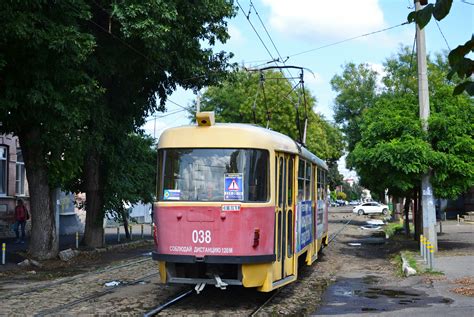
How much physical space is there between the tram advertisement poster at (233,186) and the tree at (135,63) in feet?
21.4

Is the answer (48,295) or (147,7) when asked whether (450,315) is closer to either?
(48,295)

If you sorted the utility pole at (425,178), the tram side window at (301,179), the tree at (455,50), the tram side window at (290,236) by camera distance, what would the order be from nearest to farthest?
the tree at (455,50) → the tram side window at (290,236) → the tram side window at (301,179) → the utility pole at (425,178)

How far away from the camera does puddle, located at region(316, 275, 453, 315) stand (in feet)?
32.1

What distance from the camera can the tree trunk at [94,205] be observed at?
819 inches

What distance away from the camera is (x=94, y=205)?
68.6 ft

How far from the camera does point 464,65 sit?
3330mm

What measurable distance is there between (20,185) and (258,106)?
19.7m

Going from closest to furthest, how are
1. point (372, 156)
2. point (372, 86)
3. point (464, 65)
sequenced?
point (464, 65), point (372, 156), point (372, 86)

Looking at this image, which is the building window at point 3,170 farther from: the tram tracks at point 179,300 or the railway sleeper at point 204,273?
the railway sleeper at point 204,273

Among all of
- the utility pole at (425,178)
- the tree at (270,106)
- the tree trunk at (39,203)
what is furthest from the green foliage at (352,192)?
the tree trunk at (39,203)

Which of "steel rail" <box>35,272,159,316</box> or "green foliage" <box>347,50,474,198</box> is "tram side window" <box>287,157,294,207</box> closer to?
"steel rail" <box>35,272,159,316</box>

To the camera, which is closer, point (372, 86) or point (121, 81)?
point (121, 81)

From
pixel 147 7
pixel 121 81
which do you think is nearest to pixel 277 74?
pixel 121 81

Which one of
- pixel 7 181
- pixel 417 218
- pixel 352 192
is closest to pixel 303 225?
pixel 417 218
